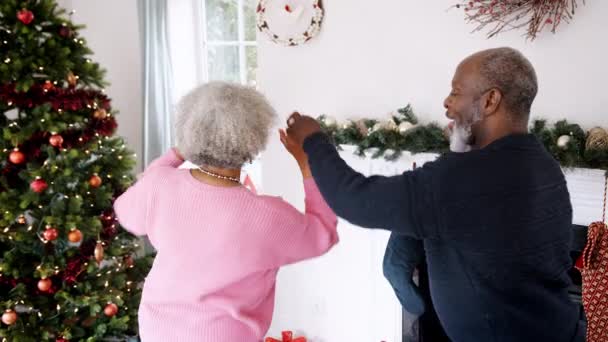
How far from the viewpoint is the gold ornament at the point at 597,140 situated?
1584mm

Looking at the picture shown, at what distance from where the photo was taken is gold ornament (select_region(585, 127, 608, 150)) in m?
1.58

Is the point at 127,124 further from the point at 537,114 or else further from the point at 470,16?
the point at 537,114

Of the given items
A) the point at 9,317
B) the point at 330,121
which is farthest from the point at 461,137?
the point at 9,317

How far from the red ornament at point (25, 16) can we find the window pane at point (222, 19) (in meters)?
1.46

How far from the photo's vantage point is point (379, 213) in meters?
0.98

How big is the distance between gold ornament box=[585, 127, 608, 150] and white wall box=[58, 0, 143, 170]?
2.45 m

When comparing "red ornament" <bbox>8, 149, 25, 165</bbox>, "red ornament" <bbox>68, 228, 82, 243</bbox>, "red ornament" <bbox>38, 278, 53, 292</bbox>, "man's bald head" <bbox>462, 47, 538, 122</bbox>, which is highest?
"man's bald head" <bbox>462, 47, 538, 122</bbox>

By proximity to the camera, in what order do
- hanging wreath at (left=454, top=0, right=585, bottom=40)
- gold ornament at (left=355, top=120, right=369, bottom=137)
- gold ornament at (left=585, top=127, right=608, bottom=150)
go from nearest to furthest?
gold ornament at (left=585, top=127, right=608, bottom=150)
hanging wreath at (left=454, top=0, right=585, bottom=40)
gold ornament at (left=355, top=120, right=369, bottom=137)

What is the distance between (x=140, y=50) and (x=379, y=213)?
254 centimetres

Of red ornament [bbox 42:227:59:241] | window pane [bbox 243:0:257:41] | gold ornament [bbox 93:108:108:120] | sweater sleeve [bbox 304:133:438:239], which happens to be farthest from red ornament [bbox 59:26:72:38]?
sweater sleeve [bbox 304:133:438:239]

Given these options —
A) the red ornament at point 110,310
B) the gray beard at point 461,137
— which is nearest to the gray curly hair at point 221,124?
the gray beard at point 461,137

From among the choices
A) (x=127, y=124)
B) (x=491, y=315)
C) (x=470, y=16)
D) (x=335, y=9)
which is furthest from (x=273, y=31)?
(x=491, y=315)

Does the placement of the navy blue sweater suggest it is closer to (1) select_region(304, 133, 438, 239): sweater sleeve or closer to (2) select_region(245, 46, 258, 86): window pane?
(1) select_region(304, 133, 438, 239): sweater sleeve

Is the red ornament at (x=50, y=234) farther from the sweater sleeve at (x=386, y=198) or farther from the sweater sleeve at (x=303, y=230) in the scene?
the sweater sleeve at (x=386, y=198)
